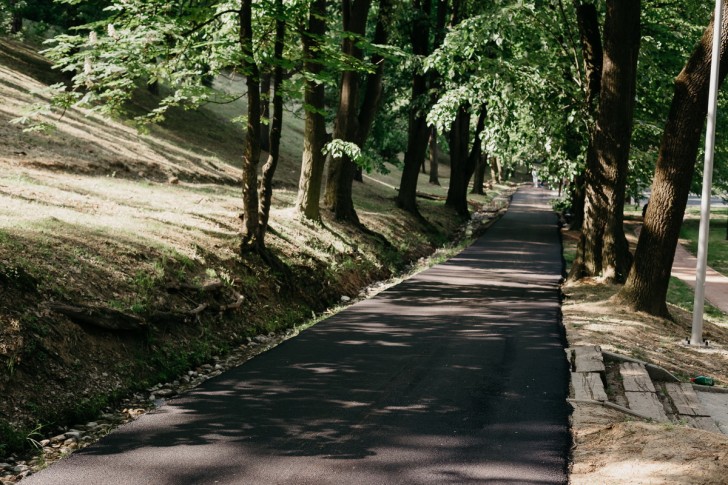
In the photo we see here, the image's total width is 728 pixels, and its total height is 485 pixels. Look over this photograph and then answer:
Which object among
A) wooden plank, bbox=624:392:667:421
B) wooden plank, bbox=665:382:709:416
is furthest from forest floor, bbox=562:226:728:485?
wooden plank, bbox=665:382:709:416

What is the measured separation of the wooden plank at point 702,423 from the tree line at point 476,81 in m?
5.91

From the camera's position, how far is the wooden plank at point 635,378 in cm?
924

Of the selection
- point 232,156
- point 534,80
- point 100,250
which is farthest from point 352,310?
point 232,156

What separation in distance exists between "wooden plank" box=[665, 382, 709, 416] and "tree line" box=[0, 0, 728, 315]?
4.56 metres

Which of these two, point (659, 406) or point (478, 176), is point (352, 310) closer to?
point (659, 406)

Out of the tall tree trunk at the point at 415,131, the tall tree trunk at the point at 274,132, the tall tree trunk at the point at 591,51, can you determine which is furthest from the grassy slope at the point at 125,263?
the tall tree trunk at the point at 591,51

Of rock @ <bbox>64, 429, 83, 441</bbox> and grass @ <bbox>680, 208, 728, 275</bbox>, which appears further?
grass @ <bbox>680, 208, 728, 275</bbox>

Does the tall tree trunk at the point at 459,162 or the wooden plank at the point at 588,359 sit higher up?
the tall tree trunk at the point at 459,162

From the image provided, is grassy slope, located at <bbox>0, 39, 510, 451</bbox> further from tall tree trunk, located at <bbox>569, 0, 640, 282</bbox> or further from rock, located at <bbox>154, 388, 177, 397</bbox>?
tall tree trunk, located at <bbox>569, 0, 640, 282</bbox>

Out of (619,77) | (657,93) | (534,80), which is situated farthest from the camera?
(657,93)

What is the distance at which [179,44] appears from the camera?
42.3ft

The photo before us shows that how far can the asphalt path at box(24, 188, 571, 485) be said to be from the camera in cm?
612

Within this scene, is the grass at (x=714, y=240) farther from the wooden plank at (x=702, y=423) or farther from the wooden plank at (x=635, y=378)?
the wooden plank at (x=702, y=423)

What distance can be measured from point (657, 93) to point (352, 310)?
14.4 m
